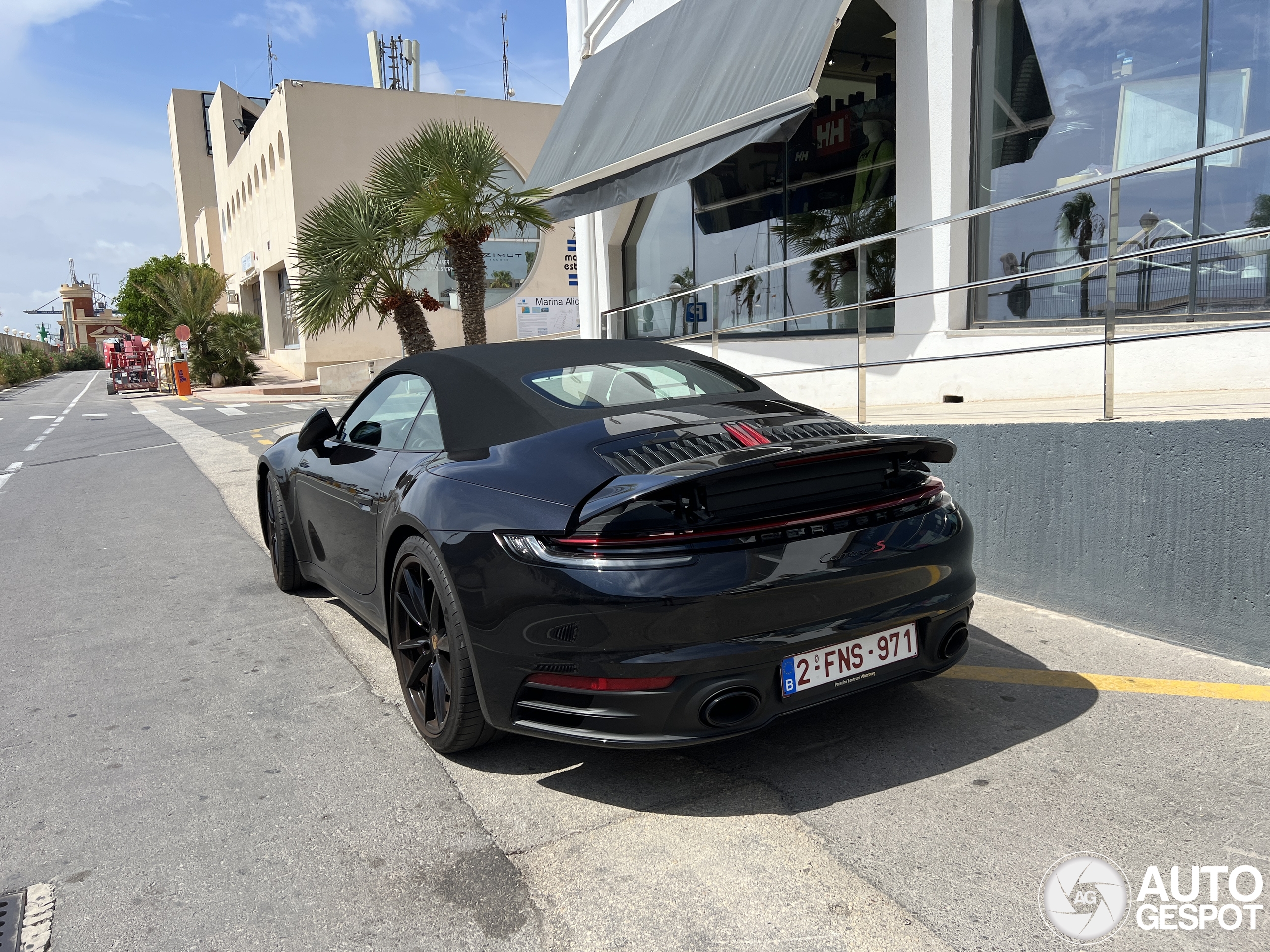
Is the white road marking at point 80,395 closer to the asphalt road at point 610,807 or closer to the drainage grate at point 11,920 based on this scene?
the asphalt road at point 610,807

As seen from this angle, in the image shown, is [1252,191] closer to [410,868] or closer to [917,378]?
[917,378]

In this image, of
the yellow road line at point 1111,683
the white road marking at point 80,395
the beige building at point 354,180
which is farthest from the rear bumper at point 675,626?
the white road marking at point 80,395

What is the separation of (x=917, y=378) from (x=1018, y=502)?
3.37 m

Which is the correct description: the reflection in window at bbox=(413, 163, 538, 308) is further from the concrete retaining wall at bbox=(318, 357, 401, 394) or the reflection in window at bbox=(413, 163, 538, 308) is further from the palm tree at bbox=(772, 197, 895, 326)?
the palm tree at bbox=(772, 197, 895, 326)

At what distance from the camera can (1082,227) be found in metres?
6.62

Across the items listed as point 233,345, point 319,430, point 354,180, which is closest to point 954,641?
point 319,430

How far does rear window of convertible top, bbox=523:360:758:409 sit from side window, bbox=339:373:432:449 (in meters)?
0.56

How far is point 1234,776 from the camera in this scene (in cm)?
279

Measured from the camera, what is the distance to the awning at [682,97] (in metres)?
7.96

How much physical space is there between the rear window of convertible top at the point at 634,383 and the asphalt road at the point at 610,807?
1290 mm

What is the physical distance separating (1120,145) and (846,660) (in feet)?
19.2

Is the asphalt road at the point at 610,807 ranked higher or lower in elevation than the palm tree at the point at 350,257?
lower

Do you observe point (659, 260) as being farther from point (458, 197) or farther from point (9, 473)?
Answer: point (9, 473)

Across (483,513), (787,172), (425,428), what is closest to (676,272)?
(787,172)
